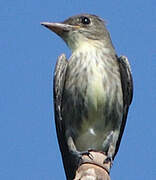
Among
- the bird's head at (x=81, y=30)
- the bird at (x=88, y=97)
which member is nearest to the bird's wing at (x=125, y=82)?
the bird at (x=88, y=97)

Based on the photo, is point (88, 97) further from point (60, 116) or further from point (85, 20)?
point (85, 20)

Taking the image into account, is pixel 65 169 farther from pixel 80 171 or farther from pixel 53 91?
pixel 80 171

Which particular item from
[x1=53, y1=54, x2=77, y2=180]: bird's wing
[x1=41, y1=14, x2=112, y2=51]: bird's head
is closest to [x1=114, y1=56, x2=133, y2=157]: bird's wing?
[x1=41, y1=14, x2=112, y2=51]: bird's head

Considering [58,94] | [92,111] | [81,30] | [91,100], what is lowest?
[92,111]

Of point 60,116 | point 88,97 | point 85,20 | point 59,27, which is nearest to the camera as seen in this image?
point 88,97

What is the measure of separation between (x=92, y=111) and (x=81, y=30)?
1719 mm

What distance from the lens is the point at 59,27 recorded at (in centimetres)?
1033

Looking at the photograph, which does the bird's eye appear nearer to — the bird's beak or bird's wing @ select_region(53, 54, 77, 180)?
the bird's beak

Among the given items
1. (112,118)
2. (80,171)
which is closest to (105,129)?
(112,118)

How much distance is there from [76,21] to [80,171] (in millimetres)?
4906

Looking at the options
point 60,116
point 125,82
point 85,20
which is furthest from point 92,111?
point 85,20

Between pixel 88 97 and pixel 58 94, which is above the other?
pixel 58 94

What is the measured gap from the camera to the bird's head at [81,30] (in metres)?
10.3

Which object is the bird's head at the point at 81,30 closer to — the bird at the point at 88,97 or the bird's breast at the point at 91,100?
the bird at the point at 88,97
